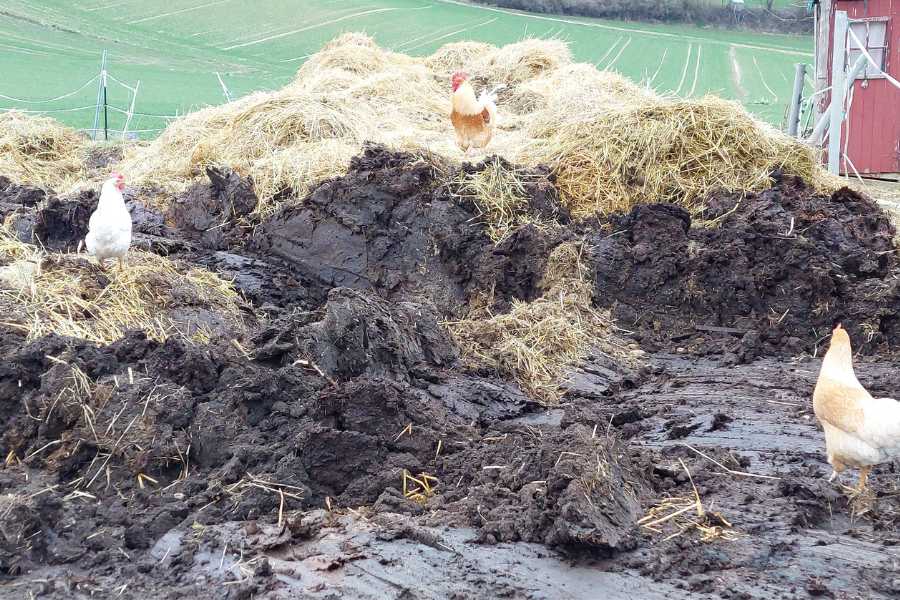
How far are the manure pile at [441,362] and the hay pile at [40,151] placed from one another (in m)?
0.25

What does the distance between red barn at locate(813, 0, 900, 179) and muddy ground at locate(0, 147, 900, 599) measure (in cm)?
792

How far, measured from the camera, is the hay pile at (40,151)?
1052 cm

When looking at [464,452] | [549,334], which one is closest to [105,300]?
[464,452]

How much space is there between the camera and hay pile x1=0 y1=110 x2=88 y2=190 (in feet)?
34.5

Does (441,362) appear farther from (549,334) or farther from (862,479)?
(862,479)

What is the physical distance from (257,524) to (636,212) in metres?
4.64

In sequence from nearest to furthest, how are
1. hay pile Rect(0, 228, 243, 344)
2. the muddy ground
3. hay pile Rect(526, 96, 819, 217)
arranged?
1. the muddy ground
2. hay pile Rect(0, 228, 243, 344)
3. hay pile Rect(526, 96, 819, 217)

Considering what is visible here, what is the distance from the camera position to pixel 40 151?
11859mm

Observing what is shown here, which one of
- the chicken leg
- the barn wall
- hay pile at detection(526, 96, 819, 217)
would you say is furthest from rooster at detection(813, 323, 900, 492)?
the barn wall

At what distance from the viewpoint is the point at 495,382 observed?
5422 mm

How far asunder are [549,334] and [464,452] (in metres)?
2.19

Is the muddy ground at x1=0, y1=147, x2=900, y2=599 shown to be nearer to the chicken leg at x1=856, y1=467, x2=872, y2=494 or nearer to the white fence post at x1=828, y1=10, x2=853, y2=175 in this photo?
the chicken leg at x1=856, y1=467, x2=872, y2=494

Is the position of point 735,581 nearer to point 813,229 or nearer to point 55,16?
point 813,229

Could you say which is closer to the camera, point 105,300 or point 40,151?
point 105,300
